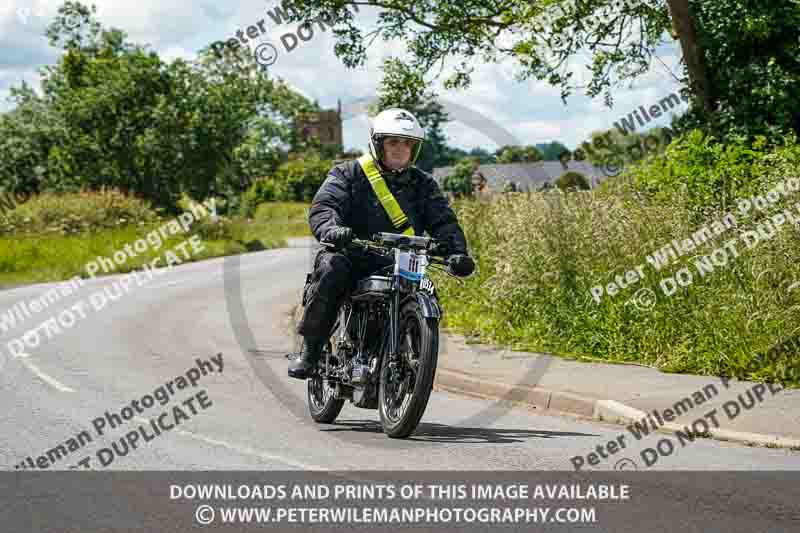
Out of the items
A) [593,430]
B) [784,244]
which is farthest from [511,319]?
[593,430]

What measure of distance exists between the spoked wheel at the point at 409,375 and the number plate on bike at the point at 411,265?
23cm

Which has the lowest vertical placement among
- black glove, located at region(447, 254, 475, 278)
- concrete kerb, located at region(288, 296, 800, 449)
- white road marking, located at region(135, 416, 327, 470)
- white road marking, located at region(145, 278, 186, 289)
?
concrete kerb, located at region(288, 296, 800, 449)

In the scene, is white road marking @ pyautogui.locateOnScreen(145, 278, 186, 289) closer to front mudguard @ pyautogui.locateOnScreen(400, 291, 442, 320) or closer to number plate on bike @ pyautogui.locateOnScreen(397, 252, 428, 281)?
number plate on bike @ pyautogui.locateOnScreen(397, 252, 428, 281)

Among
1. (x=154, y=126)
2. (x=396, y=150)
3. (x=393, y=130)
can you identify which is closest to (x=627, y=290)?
(x=396, y=150)

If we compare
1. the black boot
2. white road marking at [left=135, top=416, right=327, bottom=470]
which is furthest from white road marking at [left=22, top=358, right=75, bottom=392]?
the black boot

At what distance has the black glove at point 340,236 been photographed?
25.6 ft

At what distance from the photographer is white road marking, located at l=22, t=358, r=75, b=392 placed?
11367 millimetres

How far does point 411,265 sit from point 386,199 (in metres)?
0.73

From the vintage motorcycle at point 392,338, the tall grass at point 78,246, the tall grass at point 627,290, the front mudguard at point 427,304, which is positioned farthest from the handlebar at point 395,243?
the tall grass at point 78,246

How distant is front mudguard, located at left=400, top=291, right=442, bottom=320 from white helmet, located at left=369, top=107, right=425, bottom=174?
1.17 metres

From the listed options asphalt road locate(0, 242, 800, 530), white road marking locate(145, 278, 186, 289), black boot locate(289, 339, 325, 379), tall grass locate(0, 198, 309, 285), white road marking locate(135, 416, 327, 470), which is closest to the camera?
white road marking locate(135, 416, 327, 470)

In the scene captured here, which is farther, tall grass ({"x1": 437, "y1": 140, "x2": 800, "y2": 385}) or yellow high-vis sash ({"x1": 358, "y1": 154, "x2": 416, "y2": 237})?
tall grass ({"x1": 437, "y1": 140, "x2": 800, "y2": 385})

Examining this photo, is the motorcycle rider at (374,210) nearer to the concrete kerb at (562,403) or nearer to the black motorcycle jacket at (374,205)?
the black motorcycle jacket at (374,205)

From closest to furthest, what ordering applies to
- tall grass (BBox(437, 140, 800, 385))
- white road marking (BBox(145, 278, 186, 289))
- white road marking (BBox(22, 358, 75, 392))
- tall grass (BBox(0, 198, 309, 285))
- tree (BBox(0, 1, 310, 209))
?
tall grass (BBox(437, 140, 800, 385))
white road marking (BBox(22, 358, 75, 392))
white road marking (BBox(145, 278, 186, 289))
tall grass (BBox(0, 198, 309, 285))
tree (BBox(0, 1, 310, 209))
